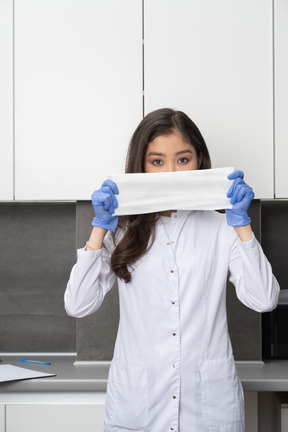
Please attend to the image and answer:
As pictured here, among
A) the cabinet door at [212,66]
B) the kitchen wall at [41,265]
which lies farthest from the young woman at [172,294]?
the kitchen wall at [41,265]

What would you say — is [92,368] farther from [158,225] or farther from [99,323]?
[158,225]

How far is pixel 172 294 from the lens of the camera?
1.31m

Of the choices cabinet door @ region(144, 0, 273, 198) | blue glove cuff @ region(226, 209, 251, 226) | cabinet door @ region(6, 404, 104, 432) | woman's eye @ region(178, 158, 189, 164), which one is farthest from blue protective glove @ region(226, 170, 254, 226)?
cabinet door @ region(6, 404, 104, 432)

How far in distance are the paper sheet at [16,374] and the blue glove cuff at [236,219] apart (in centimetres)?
88

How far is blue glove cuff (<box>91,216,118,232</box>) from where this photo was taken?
130cm

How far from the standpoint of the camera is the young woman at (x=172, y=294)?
128cm

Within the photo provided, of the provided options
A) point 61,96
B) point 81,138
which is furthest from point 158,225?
point 61,96

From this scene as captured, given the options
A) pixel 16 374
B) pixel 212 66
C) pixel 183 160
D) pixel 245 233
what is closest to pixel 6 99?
pixel 212 66

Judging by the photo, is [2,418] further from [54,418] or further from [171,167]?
[171,167]

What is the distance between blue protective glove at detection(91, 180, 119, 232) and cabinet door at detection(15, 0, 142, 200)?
1.91 ft

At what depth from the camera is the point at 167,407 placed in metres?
1.27

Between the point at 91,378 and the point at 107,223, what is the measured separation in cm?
68

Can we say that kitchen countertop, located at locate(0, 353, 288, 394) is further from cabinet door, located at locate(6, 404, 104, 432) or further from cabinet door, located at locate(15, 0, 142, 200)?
cabinet door, located at locate(15, 0, 142, 200)

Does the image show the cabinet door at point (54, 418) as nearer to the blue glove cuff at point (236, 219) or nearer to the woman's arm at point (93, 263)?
the woman's arm at point (93, 263)
